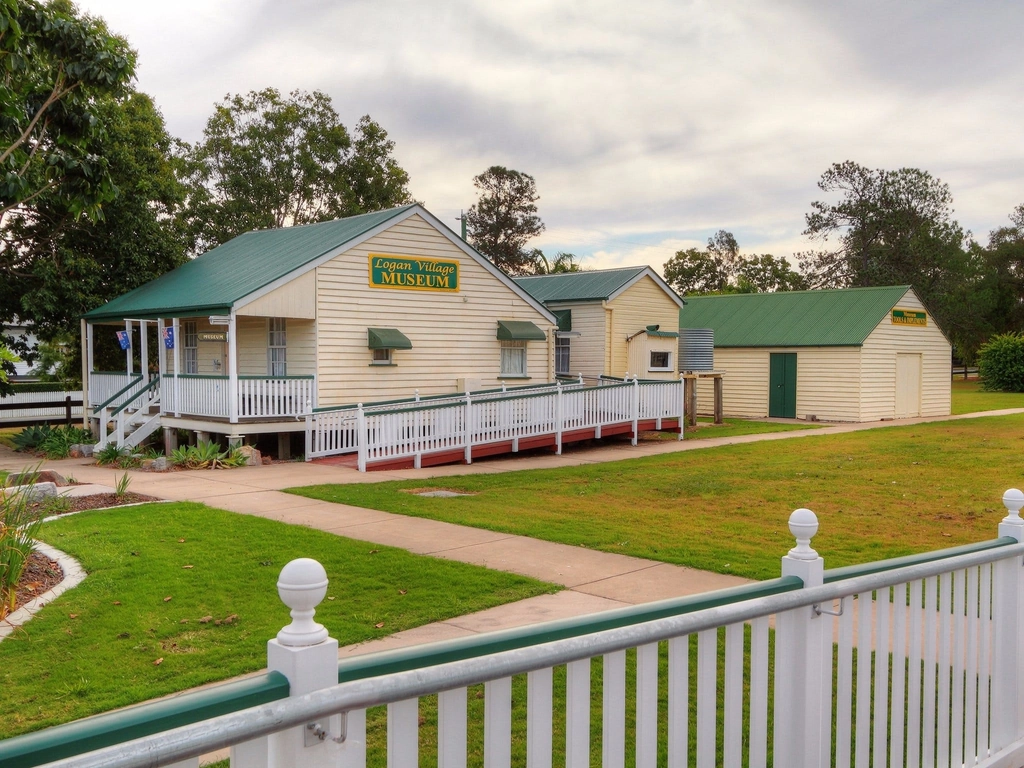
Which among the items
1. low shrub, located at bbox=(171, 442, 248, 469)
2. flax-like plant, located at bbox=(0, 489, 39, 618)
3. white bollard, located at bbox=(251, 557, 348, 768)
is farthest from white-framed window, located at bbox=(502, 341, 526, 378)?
white bollard, located at bbox=(251, 557, 348, 768)

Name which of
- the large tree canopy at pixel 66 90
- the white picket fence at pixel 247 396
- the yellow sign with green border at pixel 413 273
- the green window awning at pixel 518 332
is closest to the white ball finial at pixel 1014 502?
the large tree canopy at pixel 66 90

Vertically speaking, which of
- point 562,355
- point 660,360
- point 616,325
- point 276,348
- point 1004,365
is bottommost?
point 1004,365

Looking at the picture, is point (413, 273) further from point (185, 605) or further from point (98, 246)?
point (185, 605)

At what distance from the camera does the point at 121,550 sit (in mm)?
9516

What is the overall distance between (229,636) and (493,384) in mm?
18236

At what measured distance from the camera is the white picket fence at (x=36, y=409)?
29531 mm

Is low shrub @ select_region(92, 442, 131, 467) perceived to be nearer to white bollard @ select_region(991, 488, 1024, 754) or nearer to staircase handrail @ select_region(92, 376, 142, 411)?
staircase handrail @ select_region(92, 376, 142, 411)

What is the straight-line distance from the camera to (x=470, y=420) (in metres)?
19.2

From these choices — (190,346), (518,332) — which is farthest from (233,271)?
(518,332)

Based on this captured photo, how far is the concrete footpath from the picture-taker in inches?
289

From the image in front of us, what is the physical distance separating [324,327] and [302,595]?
64.6ft

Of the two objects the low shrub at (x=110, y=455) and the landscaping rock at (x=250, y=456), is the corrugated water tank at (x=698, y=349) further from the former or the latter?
the low shrub at (x=110, y=455)

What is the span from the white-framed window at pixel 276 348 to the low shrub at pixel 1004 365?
44.2 metres

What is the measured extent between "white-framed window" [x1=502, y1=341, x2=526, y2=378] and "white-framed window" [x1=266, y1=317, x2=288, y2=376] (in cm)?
609
